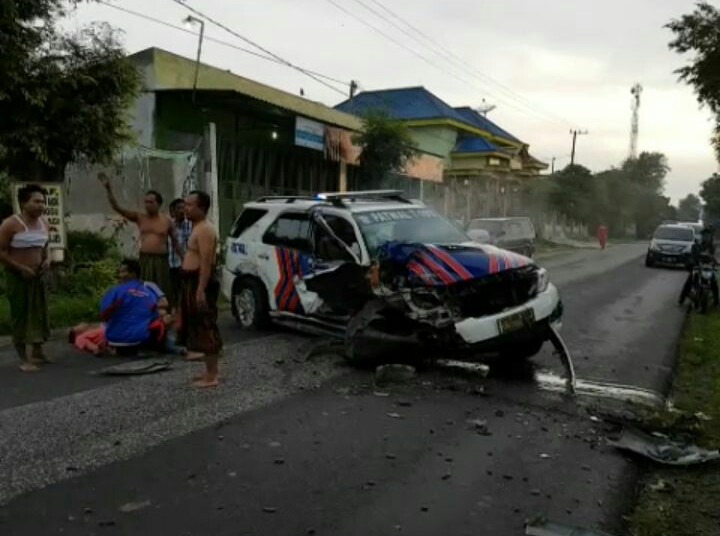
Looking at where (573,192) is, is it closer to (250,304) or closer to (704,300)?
(704,300)

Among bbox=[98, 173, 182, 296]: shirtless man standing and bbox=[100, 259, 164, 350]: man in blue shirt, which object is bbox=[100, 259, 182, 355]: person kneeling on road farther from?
bbox=[98, 173, 182, 296]: shirtless man standing

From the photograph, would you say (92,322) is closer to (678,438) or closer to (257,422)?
(257,422)

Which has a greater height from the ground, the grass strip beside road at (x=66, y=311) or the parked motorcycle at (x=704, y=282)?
the parked motorcycle at (x=704, y=282)

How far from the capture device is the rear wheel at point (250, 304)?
30.5 feet

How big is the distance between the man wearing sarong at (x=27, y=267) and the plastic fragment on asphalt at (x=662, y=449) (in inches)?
215

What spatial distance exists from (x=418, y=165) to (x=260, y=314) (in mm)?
16723

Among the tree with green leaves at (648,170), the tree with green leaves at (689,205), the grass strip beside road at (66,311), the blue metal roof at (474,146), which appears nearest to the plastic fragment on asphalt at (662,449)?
the grass strip beside road at (66,311)

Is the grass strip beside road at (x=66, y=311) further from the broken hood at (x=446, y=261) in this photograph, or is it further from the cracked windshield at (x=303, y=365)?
the broken hood at (x=446, y=261)

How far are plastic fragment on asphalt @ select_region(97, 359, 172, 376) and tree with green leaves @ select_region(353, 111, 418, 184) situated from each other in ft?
46.3

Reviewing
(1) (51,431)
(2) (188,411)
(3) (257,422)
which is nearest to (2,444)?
(1) (51,431)

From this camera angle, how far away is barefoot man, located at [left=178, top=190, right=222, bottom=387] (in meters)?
6.21

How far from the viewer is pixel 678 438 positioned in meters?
5.18

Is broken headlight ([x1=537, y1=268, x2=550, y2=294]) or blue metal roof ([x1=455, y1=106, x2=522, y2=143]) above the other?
blue metal roof ([x1=455, y1=106, x2=522, y2=143])

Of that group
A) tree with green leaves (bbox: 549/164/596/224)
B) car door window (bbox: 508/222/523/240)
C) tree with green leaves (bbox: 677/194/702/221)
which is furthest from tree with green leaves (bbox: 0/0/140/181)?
tree with green leaves (bbox: 677/194/702/221)
